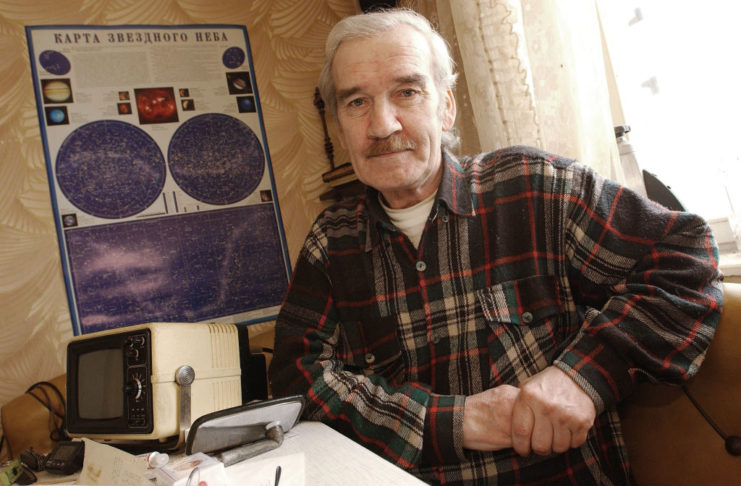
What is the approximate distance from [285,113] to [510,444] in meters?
1.72

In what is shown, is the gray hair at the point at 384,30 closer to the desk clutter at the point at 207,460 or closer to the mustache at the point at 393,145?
the mustache at the point at 393,145

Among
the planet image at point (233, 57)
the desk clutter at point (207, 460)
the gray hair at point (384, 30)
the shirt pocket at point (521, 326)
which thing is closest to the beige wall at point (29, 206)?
the planet image at point (233, 57)

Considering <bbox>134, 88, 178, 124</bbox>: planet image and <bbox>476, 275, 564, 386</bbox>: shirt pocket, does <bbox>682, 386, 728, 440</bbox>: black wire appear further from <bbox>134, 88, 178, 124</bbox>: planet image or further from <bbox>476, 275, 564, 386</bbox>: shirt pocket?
<bbox>134, 88, 178, 124</bbox>: planet image

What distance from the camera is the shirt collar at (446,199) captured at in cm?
113

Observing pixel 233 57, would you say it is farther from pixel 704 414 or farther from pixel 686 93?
pixel 704 414

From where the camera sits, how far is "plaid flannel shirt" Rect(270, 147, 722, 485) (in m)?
0.89

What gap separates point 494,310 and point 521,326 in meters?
0.07

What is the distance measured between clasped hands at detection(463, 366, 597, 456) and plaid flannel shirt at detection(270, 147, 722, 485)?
1.0 inches

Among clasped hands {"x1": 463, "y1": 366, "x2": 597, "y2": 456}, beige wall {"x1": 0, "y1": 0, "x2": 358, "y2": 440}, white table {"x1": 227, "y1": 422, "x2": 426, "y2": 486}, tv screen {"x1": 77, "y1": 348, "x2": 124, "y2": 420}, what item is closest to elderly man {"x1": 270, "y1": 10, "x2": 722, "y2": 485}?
clasped hands {"x1": 463, "y1": 366, "x2": 597, "y2": 456}

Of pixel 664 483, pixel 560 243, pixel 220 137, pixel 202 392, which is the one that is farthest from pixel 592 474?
pixel 220 137

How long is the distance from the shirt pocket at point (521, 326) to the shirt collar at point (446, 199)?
0.21 meters

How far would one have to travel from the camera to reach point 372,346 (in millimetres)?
1152

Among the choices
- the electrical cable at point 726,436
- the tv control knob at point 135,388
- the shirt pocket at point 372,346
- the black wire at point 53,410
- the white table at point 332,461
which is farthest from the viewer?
the black wire at point 53,410

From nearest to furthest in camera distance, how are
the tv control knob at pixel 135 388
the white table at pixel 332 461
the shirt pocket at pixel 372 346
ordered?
the white table at pixel 332 461 → the tv control knob at pixel 135 388 → the shirt pocket at pixel 372 346
